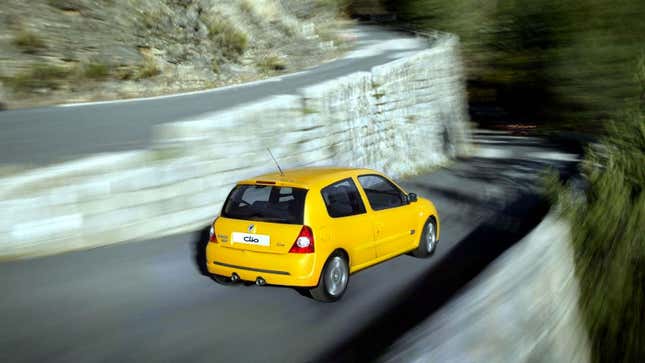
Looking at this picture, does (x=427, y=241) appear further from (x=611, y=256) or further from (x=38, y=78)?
(x=38, y=78)

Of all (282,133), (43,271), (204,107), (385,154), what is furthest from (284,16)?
(43,271)

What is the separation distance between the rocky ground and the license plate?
26.3 feet

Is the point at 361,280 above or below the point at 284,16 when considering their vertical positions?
below

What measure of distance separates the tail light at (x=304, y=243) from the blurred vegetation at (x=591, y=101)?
10.4 feet

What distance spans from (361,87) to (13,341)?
432 inches

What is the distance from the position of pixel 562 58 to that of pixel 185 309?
1520 cm

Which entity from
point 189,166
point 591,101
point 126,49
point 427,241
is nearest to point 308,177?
point 189,166

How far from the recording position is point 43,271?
24.0 feet

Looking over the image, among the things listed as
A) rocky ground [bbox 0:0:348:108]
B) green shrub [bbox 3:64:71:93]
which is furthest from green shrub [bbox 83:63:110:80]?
green shrub [bbox 3:64:71:93]

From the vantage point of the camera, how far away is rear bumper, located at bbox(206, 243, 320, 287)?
24.5 ft

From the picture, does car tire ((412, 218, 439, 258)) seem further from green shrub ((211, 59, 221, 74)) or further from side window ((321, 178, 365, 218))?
green shrub ((211, 59, 221, 74))

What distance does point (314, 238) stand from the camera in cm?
754

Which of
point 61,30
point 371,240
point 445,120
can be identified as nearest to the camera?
point 371,240

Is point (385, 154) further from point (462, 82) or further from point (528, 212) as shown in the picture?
point (462, 82)
